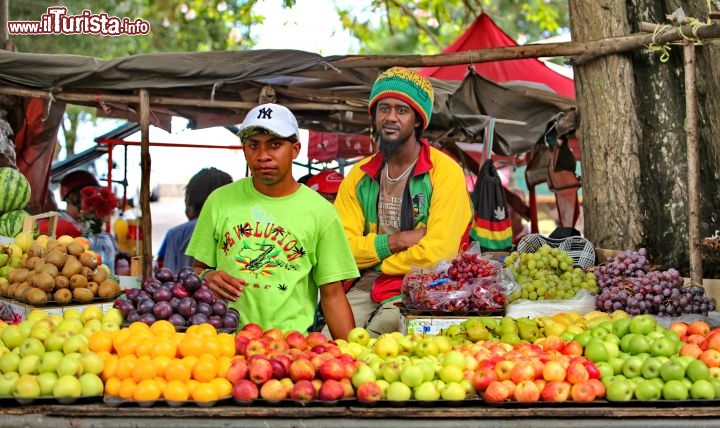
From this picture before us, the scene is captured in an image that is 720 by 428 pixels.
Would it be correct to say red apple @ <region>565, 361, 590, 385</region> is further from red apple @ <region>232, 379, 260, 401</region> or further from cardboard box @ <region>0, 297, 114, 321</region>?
cardboard box @ <region>0, 297, 114, 321</region>

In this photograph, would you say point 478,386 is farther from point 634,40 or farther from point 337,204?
point 634,40

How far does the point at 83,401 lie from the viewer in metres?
3.58

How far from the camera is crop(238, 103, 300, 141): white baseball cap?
4.20 metres

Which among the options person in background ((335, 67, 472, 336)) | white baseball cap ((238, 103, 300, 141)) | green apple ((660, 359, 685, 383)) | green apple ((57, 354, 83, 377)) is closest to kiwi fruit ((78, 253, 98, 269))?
person in background ((335, 67, 472, 336))

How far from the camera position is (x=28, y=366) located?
12.1ft

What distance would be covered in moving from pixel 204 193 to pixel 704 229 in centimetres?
441

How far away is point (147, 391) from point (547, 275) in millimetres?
3044

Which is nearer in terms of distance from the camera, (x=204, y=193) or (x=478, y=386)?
(x=478, y=386)

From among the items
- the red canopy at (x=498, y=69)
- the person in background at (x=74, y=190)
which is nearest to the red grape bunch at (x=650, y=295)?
the person in background at (x=74, y=190)

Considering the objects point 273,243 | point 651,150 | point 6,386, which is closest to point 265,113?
point 273,243

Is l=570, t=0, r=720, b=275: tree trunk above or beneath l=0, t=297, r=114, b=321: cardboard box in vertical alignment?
above

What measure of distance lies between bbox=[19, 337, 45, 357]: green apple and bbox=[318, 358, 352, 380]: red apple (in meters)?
1.22

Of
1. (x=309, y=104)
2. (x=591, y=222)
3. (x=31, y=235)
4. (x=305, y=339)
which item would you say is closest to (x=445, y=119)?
(x=309, y=104)

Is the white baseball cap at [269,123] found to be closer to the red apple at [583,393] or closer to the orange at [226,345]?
the orange at [226,345]
